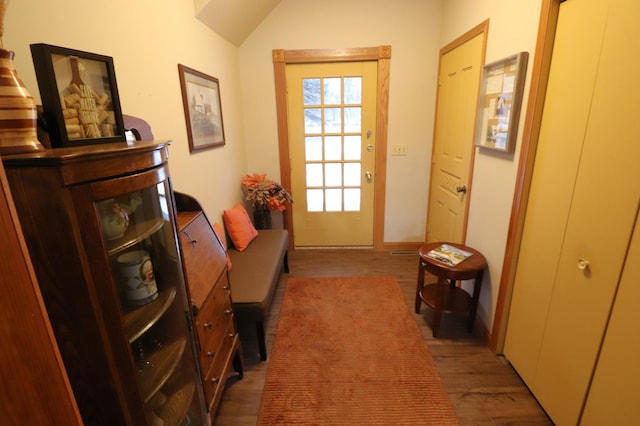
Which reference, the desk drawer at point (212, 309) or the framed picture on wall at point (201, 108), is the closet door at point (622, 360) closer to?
the desk drawer at point (212, 309)

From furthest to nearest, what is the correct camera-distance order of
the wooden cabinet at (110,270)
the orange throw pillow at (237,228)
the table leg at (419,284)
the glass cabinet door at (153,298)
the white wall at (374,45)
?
the white wall at (374,45), the orange throw pillow at (237,228), the table leg at (419,284), the glass cabinet door at (153,298), the wooden cabinet at (110,270)

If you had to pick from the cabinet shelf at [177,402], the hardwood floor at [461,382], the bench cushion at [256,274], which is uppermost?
the bench cushion at [256,274]

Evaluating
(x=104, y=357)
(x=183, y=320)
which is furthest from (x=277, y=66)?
(x=104, y=357)

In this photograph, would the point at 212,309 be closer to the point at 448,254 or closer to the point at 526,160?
the point at 448,254

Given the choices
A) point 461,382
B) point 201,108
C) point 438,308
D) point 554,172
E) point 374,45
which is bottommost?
point 461,382

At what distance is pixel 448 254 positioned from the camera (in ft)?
7.08

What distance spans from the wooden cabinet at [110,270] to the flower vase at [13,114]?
77 mm

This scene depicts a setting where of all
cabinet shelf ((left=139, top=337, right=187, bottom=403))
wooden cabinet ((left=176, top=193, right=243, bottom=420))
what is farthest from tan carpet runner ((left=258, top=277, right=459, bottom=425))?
cabinet shelf ((left=139, top=337, right=187, bottom=403))

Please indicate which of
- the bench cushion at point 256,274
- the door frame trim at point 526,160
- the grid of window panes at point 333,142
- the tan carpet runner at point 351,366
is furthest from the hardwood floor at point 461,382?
the grid of window panes at point 333,142

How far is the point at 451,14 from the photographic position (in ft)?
8.75

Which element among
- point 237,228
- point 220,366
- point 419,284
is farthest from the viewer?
point 237,228

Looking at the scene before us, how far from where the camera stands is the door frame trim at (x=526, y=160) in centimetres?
146

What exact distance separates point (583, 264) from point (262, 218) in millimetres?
2525

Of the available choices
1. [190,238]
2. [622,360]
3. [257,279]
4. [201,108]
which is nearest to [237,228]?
[257,279]
